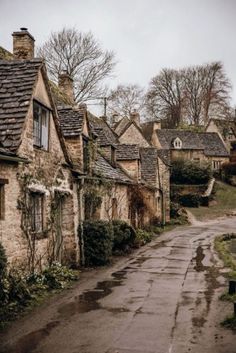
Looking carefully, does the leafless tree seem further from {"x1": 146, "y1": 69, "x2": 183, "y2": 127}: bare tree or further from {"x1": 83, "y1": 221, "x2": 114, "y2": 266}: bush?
{"x1": 83, "y1": 221, "x2": 114, "y2": 266}: bush

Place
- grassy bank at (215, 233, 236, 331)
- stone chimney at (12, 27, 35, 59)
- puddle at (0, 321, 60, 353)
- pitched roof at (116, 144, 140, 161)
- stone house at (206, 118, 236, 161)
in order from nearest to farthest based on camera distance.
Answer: puddle at (0, 321, 60, 353) → grassy bank at (215, 233, 236, 331) → stone chimney at (12, 27, 35, 59) → pitched roof at (116, 144, 140, 161) → stone house at (206, 118, 236, 161)

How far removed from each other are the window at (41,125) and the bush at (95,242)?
4155 mm

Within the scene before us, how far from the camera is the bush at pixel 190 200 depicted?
4828cm

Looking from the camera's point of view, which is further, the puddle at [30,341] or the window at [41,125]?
the window at [41,125]

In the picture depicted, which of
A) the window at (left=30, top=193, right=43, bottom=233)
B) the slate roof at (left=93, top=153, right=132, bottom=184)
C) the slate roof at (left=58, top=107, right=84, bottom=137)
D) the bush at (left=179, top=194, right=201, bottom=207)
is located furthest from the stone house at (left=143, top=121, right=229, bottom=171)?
the window at (left=30, top=193, right=43, bottom=233)

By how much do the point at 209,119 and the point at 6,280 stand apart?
224 ft

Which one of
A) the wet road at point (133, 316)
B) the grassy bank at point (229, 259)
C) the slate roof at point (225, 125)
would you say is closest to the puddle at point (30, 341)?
the wet road at point (133, 316)

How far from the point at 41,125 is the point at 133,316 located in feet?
23.1

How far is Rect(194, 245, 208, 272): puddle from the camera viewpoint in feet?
54.6

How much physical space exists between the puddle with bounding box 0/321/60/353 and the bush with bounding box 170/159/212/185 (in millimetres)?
45625

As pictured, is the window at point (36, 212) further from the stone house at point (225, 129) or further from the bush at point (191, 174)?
the stone house at point (225, 129)

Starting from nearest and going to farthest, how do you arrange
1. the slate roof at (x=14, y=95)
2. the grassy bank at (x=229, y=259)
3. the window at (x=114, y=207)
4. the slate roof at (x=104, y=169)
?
the grassy bank at (x=229, y=259) → the slate roof at (x=14, y=95) → the slate roof at (x=104, y=169) → the window at (x=114, y=207)

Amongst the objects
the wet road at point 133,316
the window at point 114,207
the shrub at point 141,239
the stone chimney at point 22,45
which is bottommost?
the wet road at point 133,316

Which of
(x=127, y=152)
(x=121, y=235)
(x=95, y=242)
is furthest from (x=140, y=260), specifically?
(x=127, y=152)
